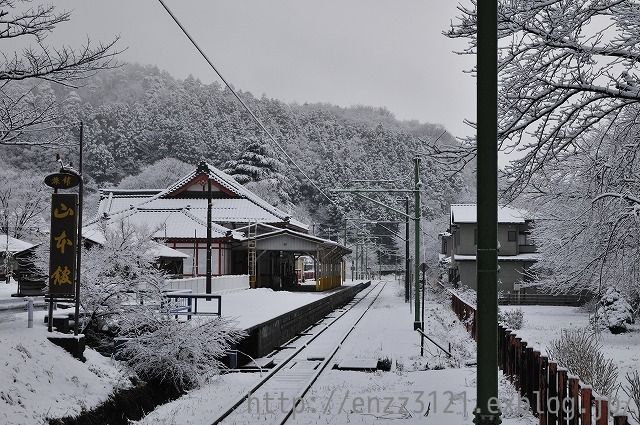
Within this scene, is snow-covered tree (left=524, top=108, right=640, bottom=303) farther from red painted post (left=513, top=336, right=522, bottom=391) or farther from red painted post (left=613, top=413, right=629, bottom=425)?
red painted post (left=613, top=413, right=629, bottom=425)

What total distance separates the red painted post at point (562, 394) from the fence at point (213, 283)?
71.2 feet

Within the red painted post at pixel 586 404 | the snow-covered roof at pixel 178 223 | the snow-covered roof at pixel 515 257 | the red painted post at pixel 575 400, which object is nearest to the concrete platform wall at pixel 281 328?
the snow-covered roof at pixel 178 223

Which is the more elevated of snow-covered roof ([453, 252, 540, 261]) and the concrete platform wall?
snow-covered roof ([453, 252, 540, 261])

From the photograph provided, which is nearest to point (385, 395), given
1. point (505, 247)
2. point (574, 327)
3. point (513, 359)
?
point (513, 359)

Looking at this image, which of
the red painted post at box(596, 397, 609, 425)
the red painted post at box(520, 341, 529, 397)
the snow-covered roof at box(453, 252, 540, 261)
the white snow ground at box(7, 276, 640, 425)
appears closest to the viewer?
the red painted post at box(596, 397, 609, 425)

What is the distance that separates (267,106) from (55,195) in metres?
133

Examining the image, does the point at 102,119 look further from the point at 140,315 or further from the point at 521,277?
the point at 140,315

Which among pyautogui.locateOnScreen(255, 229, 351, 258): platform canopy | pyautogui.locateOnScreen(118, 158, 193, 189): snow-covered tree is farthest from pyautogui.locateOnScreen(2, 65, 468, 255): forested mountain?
pyautogui.locateOnScreen(255, 229, 351, 258): platform canopy

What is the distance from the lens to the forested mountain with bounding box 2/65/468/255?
96.6 metres

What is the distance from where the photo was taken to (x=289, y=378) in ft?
55.2

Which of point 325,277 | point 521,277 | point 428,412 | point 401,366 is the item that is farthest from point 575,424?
point 325,277

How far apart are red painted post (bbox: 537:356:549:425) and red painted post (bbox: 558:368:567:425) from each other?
64 cm

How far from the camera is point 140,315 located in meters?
15.5

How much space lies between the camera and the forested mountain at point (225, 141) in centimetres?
9662
